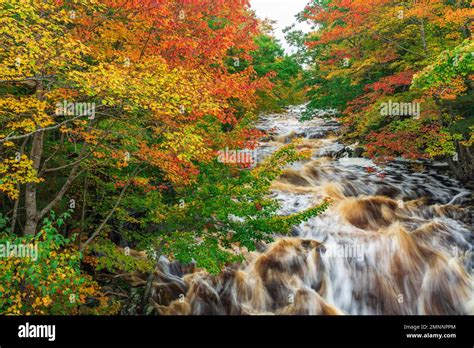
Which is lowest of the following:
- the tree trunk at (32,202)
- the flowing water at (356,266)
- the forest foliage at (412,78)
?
the flowing water at (356,266)

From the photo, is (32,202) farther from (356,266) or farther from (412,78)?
(412,78)

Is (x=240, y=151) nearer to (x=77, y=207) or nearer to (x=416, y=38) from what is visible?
(x=77, y=207)

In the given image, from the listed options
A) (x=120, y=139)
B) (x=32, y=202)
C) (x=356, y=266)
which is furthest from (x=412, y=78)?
(x=32, y=202)

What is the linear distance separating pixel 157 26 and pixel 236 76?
10.7ft

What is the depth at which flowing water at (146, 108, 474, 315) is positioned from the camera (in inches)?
405

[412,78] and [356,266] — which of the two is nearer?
[356,266]

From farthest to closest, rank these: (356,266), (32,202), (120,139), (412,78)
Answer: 1. (412,78)
2. (356,266)
3. (120,139)
4. (32,202)

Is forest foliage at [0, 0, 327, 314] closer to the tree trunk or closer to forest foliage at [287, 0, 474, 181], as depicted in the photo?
the tree trunk

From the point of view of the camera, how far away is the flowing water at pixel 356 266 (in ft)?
33.7

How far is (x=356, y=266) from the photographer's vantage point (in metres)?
11.5

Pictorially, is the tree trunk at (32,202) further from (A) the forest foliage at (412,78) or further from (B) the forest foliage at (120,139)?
(A) the forest foliage at (412,78)

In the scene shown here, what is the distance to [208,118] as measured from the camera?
951 cm

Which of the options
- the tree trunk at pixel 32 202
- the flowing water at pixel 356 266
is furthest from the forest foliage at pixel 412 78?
the tree trunk at pixel 32 202

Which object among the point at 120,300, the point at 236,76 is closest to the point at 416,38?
the point at 236,76
